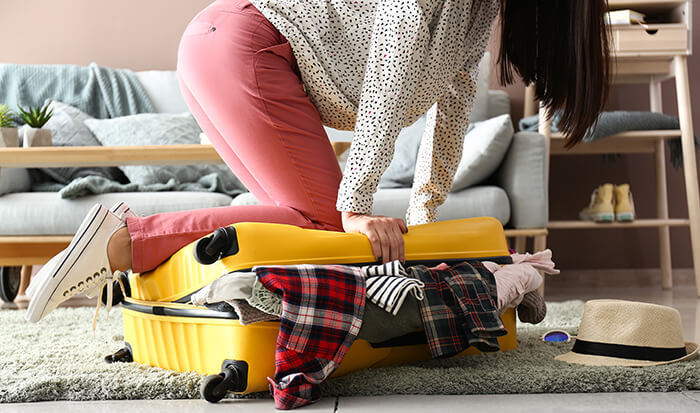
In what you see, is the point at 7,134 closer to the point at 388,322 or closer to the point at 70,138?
the point at 70,138

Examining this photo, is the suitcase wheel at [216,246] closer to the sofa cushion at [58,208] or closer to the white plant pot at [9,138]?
the sofa cushion at [58,208]

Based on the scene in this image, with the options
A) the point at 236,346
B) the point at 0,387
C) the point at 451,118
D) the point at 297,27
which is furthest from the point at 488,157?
the point at 0,387

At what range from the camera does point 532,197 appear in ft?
→ 7.18

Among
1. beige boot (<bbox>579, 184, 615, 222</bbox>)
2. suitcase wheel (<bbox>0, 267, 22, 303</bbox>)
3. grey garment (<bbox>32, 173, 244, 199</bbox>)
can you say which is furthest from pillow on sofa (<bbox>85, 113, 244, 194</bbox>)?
beige boot (<bbox>579, 184, 615, 222</bbox>)

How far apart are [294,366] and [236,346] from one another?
0.10 m

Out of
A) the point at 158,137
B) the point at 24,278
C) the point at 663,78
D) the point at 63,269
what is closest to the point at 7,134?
the point at 158,137

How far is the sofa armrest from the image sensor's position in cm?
219

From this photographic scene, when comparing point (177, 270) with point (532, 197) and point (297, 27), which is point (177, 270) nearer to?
point (297, 27)

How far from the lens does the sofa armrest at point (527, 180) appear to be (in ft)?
7.18

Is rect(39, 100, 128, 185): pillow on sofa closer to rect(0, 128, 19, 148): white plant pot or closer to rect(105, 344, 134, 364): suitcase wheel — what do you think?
rect(0, 128, 19, 148): white plant pot

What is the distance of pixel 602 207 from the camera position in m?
2.61

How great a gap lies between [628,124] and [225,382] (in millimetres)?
2156

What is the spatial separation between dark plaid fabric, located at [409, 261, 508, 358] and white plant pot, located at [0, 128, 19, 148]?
5.38 ft

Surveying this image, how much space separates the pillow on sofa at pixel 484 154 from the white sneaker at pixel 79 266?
4.35 feet
